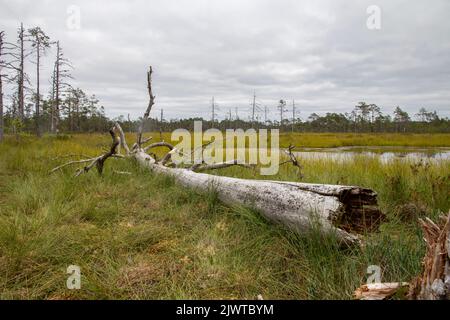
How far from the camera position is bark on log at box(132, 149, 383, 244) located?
258cm

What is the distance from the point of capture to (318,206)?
2686mm

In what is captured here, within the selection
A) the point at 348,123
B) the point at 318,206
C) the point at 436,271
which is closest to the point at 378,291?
the point at 436,271

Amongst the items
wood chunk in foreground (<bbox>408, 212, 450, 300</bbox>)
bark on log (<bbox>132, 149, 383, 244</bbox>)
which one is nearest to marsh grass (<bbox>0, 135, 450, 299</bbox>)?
bark on log (<bbox>132, 149, 383, 244</bbox>)

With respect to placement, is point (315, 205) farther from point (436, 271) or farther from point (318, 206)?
point (436, 271)

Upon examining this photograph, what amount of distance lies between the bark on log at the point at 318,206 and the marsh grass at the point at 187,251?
0.12 m

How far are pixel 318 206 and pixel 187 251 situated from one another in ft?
4.28

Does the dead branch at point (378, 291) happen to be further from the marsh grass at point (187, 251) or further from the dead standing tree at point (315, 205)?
the dead standing tree at point (315, 205)

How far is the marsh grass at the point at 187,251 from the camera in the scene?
2.08m

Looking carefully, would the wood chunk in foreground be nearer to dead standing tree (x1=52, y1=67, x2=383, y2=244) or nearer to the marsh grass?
the marsh grass

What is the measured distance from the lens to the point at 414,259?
6.81 ft

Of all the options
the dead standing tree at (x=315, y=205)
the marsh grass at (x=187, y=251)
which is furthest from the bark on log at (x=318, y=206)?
the marsh grass at (x=187, y=251)
